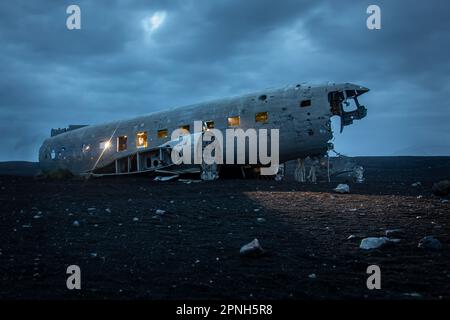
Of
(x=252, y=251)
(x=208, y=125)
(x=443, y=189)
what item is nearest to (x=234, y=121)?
(x=208, y=125)

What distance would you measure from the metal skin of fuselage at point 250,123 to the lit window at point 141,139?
11.3 inches

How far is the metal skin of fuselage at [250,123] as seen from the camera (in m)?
20.8

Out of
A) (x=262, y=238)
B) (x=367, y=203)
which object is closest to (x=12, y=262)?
(x=262, y=238)

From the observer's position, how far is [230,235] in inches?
260

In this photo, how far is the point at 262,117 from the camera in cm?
2203

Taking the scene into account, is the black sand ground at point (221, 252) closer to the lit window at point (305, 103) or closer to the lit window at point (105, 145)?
the lit window at point (305, 103)

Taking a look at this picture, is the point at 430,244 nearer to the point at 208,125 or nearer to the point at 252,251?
the point at 252,251

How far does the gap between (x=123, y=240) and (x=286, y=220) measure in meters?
3.48

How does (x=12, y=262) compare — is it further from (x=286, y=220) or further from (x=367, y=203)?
(x=367, y=203)

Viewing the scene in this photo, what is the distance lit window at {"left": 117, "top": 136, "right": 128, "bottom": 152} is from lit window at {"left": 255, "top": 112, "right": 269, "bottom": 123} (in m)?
11.3

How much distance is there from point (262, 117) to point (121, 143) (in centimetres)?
1229

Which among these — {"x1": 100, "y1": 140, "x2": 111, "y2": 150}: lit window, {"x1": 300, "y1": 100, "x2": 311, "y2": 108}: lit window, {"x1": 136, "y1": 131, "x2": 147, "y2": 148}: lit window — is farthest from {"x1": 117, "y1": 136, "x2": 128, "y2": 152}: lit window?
{"x1": 300, "y1": 100, "x2": 311, "y2": 108}: lit window

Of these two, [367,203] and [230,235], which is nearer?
[230,235]

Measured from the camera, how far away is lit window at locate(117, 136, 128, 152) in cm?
2798
